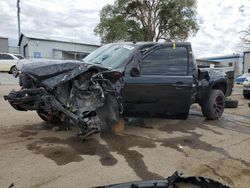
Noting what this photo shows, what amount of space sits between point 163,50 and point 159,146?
6.66ft

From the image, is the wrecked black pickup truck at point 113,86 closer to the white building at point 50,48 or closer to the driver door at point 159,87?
the driver door at point 159,87

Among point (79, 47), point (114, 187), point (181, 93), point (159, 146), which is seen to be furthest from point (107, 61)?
point (79, 47)

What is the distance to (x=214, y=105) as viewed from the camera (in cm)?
739

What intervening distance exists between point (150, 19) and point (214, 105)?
2929 cm

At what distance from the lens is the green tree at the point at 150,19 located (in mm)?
33938

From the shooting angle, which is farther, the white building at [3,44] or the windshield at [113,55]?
the white building at [3,44]

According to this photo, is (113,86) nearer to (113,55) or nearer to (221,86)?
(113,55)

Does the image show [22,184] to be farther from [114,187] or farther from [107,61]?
[107,61]

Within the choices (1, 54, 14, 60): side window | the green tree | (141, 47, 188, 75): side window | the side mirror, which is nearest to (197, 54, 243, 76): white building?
the green tree

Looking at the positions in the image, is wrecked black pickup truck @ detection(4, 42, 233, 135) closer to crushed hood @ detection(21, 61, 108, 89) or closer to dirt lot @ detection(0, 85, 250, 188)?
crushed hood @ detection(21, 61, 108, 89)

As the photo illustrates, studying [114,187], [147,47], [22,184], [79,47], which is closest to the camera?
[114,187]

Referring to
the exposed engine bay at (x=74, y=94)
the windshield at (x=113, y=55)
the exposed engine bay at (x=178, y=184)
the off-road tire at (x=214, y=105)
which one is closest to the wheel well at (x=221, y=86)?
the off-road tire at (x=214, y=105)

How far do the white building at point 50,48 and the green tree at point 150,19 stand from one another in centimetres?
312

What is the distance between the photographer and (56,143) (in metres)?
5.11
